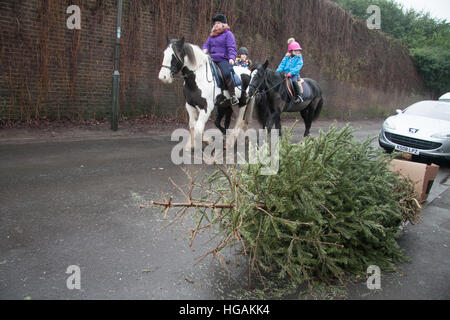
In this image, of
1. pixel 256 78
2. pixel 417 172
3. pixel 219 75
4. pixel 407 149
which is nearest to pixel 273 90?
pixel 256 78

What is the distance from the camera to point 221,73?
822cm

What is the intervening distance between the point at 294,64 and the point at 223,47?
2.32 m

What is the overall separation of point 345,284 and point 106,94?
1066 cm

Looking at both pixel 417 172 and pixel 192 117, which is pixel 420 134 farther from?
pixel 192 117

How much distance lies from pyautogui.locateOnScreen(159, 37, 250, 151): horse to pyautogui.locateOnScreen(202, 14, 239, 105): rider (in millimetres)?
374

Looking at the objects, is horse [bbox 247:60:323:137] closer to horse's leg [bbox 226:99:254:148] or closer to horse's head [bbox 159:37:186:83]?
horse's leg [bbox 226:99:254:148]

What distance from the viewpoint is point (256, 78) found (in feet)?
27.6

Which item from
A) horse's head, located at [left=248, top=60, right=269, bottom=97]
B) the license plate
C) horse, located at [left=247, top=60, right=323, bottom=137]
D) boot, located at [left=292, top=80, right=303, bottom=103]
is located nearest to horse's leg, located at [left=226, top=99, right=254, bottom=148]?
horse, located at [left=247, top=60, right=323, bottom=137]

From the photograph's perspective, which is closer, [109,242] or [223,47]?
[109,242]

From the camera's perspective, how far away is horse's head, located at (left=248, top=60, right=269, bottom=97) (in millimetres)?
8266

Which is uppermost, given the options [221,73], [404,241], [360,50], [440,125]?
[360,50]

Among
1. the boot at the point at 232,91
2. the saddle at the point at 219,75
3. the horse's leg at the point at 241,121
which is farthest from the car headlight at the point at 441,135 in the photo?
the saddle at the point at 219,75

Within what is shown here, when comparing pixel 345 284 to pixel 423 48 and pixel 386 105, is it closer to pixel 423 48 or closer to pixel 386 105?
pixel 386 105
